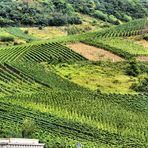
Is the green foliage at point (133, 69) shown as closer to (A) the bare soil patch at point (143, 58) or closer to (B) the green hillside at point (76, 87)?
(B) the green hillside at point (76, 87)

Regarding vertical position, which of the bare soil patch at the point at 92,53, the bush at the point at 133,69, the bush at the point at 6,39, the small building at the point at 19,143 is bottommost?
the bush at the point at 6,39

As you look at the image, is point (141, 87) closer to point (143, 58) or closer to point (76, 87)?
point (76, 87)

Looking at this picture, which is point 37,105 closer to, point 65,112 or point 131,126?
point 65,112

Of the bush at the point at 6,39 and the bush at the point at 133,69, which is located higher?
the bush at the point at 133,69

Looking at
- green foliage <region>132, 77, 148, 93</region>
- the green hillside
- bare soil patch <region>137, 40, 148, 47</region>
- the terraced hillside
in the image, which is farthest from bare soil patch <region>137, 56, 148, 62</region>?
green foliage <region>132, 77, 148, 93</region>

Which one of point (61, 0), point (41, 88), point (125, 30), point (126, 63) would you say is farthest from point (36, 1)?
point (41, 88)

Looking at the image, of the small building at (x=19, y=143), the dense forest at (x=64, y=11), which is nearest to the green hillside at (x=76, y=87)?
the small building at (x=19, y=143)

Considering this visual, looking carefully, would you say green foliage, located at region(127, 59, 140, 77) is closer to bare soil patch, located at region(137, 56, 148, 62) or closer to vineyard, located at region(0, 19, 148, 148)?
vineyard, located at region(0, 19, 148, 148)
